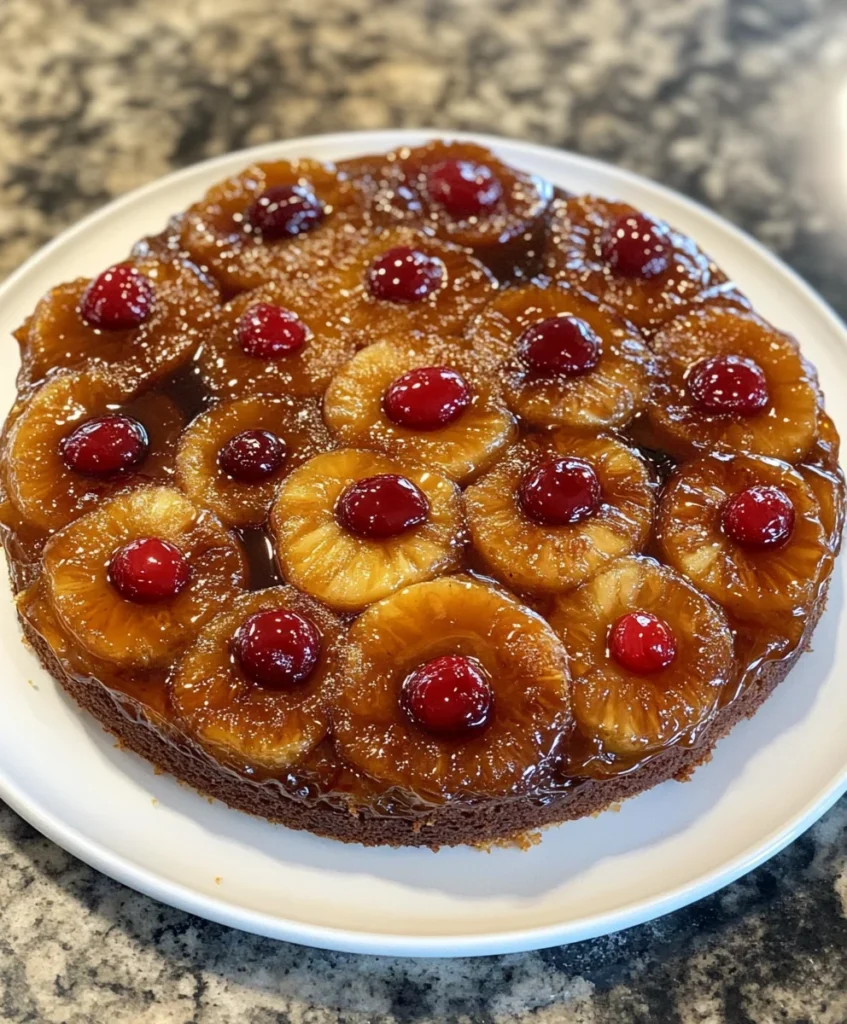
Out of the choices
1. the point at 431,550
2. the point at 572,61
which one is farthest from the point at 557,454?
the point at 572,61

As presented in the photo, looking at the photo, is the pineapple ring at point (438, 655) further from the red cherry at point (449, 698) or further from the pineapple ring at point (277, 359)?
the pineapple ring at point (277, 359)

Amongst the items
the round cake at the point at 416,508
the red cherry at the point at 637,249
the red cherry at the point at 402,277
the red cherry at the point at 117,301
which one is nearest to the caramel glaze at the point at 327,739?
the round cake at the point at 416,508

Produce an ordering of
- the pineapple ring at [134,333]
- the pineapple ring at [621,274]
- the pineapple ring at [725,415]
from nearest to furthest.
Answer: the pineapple ring at [725,415]
the pineapple ring at [134,333]
the pineapple ring at [621,274]

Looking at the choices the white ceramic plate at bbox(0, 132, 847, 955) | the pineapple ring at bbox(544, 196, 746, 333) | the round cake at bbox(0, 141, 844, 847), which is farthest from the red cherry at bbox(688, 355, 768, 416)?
the white ceramic plate at bbox(0, 132, 847, 955)

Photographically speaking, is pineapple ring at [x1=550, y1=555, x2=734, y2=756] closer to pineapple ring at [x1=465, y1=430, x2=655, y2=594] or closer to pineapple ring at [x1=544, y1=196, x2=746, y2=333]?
pineapple ring at [x1=465, y1=430, x2=655, y2=594]

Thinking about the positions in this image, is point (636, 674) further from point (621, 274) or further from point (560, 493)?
point (621, 274)
